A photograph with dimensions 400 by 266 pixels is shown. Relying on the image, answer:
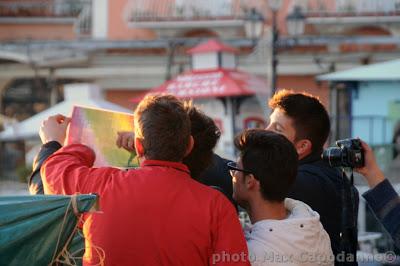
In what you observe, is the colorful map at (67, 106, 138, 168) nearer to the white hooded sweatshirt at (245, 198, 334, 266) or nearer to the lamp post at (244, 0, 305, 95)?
the white hooded sweatshirt at (245, 198, 334, 266)

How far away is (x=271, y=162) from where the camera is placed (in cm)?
346

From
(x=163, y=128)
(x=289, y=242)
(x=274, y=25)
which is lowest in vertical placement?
(x=289, y=242)

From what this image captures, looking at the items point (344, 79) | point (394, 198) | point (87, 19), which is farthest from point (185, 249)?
point (87, 19)

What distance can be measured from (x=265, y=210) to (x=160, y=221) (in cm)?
47

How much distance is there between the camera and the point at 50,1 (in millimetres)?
24359

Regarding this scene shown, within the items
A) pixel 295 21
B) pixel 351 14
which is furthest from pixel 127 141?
pixel 351 14

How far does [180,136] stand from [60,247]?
0.56 m

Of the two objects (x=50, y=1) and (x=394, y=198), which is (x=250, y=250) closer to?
(x=394, y=198)

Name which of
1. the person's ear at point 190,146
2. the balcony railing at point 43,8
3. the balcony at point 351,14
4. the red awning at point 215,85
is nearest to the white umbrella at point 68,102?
the red awning at point 215,85

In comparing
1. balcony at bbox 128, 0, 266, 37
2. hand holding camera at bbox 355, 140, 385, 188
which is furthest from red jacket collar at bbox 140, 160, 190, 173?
balcony at bbox 128, 0, 266, 37

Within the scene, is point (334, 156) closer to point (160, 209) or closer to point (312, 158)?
point (312, 158)

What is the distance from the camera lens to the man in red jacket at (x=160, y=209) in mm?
3234

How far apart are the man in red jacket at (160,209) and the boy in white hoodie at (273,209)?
0.26 metres

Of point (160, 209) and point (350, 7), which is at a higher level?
point (350, 7)
